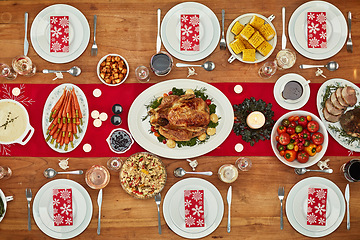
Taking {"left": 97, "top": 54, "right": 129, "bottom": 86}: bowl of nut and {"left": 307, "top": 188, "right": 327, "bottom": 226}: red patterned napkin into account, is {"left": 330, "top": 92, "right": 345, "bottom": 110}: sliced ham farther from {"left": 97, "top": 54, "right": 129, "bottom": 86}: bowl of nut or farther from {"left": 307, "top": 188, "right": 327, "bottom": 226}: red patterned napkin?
{"left": 97, "top": 54, "right": 129, "bottom": 86}: bowl of nut

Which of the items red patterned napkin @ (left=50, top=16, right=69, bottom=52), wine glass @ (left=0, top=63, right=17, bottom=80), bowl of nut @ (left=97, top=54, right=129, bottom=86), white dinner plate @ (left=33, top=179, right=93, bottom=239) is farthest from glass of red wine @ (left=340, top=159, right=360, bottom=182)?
wine glass @ (left=0, top=63, right=17, bottom=80)

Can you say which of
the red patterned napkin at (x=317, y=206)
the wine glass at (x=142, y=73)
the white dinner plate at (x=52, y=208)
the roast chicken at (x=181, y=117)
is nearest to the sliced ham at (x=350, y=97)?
the red patterned napkin at (x=317, y=206)

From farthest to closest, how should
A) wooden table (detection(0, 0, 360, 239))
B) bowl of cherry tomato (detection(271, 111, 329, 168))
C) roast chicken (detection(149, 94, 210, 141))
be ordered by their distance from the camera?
1. wooden table (detection(0, 0, 360, 239))
2. bowl of cherry tomato (detection(271, 111, 329, 168))
3. roast chicken (detection(149, 94, 210, 141))

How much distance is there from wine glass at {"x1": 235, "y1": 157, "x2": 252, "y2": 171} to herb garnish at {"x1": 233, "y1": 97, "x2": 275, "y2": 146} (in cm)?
14

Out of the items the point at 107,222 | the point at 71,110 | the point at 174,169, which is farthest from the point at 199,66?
the point at 107,222

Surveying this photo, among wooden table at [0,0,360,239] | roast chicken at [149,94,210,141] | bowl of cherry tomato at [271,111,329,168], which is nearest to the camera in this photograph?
roast chicken at [149,94,210,141]

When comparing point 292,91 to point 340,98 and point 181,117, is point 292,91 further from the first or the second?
point 181,117

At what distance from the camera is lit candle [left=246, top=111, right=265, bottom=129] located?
2.37m

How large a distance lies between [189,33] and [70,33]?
101 centimetres

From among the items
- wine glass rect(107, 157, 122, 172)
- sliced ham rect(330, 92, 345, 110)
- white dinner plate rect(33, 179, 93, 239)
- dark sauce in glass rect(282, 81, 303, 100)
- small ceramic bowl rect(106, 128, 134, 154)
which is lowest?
white dinner plate rect(33, 179, 93, 239)

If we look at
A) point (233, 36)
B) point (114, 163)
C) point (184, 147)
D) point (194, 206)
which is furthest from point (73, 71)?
point (194, 206)

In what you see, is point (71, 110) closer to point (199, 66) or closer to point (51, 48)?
point (51, 48)

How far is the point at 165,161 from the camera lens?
2480 mm

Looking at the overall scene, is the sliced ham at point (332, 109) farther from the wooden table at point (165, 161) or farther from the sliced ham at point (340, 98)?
the wooden table at point (165, 161)
